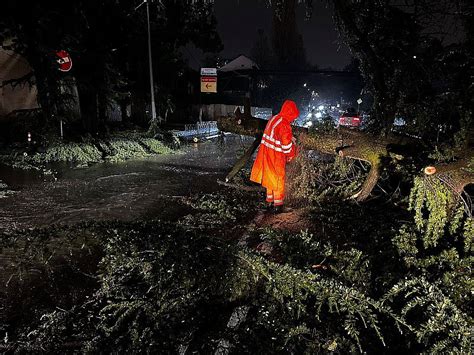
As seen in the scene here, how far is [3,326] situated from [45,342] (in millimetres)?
565

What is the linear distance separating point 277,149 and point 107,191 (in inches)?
166

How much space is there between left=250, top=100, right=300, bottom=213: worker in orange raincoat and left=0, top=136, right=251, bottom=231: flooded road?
71.0 inches

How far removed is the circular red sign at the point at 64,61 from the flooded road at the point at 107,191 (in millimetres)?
4077

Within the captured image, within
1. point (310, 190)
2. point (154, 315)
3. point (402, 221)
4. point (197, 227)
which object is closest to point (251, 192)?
point (310, 190)

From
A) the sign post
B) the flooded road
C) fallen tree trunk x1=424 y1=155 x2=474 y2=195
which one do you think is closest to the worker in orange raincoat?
the flooded road

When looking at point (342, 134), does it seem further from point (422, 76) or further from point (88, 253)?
point (88, 253)

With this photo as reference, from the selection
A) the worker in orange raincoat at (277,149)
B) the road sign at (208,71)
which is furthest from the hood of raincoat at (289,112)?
the road sign at (208,71)

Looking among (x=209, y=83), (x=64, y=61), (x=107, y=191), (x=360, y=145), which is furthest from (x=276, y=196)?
(x=209, y=83)

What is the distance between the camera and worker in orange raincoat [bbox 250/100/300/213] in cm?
575

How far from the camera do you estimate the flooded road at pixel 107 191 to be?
238 inches

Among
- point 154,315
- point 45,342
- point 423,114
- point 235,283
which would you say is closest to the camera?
point 45,342

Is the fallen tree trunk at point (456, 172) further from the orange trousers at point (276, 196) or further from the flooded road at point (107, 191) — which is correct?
the flooded road at point (107, 191)

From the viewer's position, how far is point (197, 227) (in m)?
5.38

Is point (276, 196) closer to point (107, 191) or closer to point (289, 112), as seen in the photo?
point (289, 112)
